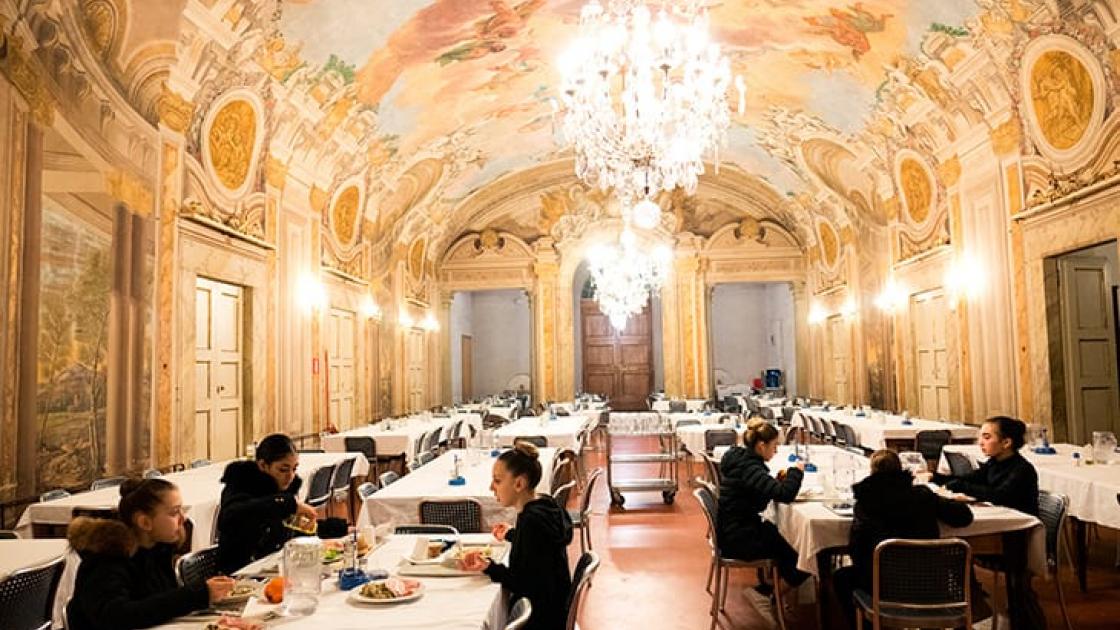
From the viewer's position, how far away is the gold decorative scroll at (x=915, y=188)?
41.3ft

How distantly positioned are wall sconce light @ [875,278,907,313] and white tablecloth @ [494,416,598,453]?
5784 mm

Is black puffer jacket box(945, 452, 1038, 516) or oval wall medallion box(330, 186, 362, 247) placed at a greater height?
oval wall medallion box(330, 186, 362, 247)

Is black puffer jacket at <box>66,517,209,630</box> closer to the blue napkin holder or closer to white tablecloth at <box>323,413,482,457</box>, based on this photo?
the blue napkin holder

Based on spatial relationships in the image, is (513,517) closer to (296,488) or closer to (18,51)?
(296,488)

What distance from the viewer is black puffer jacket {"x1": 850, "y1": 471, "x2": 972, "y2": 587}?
424cm

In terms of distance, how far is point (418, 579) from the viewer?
3.36 m

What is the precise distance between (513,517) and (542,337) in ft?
49.0

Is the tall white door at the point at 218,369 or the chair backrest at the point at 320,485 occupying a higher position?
the tall white door at the point at 218,369

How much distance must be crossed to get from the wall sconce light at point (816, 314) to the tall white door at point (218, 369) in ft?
42.7

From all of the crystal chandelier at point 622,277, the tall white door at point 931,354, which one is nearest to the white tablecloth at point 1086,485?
the tall white door at point 931,354

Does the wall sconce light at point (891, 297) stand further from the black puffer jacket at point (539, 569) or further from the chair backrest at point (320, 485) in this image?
the black puffer jacket at point (539, 569)

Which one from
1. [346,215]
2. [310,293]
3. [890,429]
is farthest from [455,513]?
[346,215]

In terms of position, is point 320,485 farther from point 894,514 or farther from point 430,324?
point 430,324

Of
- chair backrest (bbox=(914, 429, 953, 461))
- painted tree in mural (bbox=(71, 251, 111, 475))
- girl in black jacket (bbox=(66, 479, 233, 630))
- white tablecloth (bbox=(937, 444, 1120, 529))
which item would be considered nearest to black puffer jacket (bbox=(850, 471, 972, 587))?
white tablecloth (bbox=(937, 444, 1120, 529))
